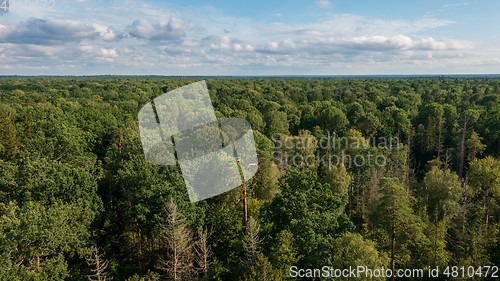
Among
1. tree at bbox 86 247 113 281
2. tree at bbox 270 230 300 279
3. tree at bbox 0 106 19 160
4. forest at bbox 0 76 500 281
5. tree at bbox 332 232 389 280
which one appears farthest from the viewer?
tree at bbox 0 106 19 160

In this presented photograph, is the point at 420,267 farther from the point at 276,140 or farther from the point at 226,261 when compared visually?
the point at 276,140

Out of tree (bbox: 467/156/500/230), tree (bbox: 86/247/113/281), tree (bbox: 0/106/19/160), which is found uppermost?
tree (bbox: 0/106/19/160)

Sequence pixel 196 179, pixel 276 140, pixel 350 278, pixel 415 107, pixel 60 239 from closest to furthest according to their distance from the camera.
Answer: pixel 350 278
pixel 60 239
pixel 196 179
pixel 276 140
pixel 415 107

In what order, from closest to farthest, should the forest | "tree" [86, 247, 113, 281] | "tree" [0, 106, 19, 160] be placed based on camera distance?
1. "tree" [86, 247, 113, 281]
2. the forest
3. "tree" [0, 106, 19, 160]

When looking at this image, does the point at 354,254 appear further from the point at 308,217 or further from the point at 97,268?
the point at 97,268

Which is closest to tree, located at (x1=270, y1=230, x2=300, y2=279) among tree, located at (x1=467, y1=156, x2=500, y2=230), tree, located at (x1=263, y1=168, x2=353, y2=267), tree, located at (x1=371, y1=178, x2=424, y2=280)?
tree, located at (x1=263, y1=168, x2=353, y2=267)

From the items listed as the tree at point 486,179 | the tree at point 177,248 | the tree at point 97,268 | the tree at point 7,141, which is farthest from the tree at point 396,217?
the tree at point 7,141

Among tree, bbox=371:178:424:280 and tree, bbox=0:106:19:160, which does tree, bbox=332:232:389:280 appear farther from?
tree, bbox=0:106:19:160

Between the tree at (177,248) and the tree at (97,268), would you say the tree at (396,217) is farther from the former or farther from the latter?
the tree at (97,268)

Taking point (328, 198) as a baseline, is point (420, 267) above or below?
below

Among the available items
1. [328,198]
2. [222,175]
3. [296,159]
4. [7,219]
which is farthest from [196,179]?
[296,159]

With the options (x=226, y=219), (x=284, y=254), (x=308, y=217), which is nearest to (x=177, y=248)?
(x=226, y=219)
